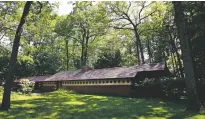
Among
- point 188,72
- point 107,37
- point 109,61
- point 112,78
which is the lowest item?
point 112,78

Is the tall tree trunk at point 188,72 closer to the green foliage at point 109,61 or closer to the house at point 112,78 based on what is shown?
the house at point 112,78

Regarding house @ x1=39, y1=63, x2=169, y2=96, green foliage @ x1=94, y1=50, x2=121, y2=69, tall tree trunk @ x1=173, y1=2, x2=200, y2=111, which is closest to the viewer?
Result: tall tree trunk @ x1=173, y1=2, x2=200, y2=111

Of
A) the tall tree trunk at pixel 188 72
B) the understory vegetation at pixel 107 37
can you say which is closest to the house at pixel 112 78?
the understory vegetation at pixel 107 37

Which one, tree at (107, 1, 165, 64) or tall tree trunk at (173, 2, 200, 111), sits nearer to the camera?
tall tree trunk at (173, 2, 200, 111)

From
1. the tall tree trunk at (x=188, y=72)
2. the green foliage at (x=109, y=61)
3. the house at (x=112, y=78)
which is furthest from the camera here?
the green foliage at (x=109, y=61)

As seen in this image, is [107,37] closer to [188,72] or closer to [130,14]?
[130,14]

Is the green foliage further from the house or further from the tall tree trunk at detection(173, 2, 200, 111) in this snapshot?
the tall tree trunk at detection(173, 2, 200, 111)

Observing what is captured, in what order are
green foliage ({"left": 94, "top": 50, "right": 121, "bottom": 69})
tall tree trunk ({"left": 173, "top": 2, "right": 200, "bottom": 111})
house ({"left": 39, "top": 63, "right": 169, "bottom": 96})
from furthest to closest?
green foliage ({"left": 94, "top": 50, "right": 121, "bottom": 69}) < house ({"left": 39, "top": 63, "right": 169, "bottom": 96}) < tall tree trunk ({"left": 173, "top": 2, "right": 200, "bottom": 111})

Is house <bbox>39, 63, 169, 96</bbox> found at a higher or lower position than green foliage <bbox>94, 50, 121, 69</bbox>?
lower

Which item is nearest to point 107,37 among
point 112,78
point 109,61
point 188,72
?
point 109,61

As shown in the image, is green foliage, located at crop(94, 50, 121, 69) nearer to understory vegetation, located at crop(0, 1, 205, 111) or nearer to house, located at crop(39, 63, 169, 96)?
understory vegetation, located at crop(0, 1, 205, 111)

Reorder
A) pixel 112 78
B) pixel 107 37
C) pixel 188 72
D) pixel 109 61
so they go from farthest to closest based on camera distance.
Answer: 1. pixel 107 37
2. pixel 109 61
3. pixel 112 78
4. pixel 188 72

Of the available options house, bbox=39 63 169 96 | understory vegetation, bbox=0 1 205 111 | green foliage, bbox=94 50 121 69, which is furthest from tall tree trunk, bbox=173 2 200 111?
green foliage, bbox=94 50 121 69

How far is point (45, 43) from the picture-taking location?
65.6 metres
